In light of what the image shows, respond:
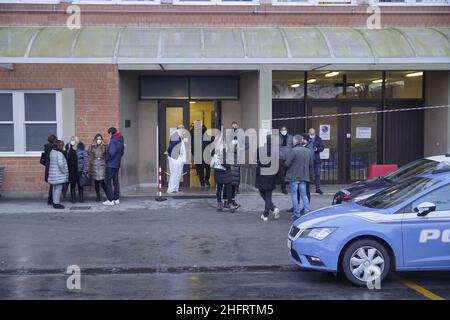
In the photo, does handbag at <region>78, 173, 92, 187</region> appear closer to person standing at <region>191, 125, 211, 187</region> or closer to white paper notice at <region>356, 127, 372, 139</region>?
person standing at <region>191, 125, 211, 187</region>

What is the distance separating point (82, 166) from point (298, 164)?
5.62 m

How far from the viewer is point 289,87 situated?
1878 cm

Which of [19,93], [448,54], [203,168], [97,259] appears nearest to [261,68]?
[203,168]

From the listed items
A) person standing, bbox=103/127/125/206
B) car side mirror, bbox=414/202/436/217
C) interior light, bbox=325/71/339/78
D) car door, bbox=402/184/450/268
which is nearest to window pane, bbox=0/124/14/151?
person standing, bbox=103/127/125/206

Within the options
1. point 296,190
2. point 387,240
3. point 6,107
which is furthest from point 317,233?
point 6,107

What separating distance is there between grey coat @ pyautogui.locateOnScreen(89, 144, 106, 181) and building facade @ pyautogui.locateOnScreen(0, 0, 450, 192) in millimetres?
1074

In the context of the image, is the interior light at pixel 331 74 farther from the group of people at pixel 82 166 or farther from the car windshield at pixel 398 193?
the car windshield at pixel 398 193

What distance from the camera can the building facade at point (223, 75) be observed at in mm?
16234

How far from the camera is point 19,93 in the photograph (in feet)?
55.2

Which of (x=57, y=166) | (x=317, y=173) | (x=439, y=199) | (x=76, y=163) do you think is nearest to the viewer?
(x=439, y=199)

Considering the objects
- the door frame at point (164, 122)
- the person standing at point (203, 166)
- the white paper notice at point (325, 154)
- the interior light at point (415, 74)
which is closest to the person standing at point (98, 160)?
the door frame at point (164, 122)

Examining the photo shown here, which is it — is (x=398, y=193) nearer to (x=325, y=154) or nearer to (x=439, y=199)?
(x=439, y=199)

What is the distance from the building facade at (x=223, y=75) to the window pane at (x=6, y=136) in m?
0.03

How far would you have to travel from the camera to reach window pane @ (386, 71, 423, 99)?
749 inches
